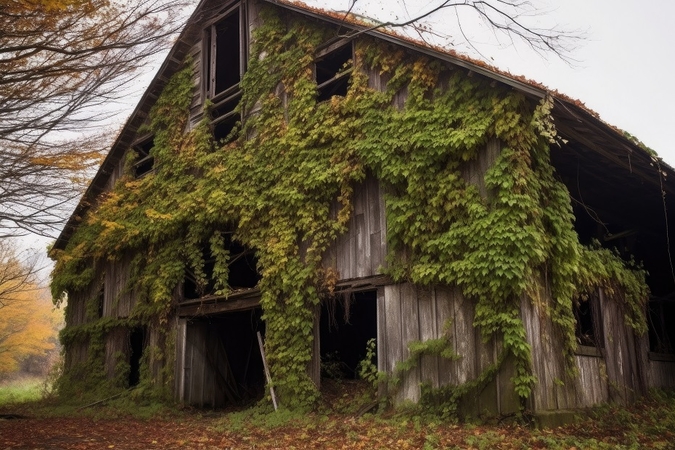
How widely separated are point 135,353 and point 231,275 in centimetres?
386

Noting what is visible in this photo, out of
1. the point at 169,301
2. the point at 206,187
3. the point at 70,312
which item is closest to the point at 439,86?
the point at 206,187

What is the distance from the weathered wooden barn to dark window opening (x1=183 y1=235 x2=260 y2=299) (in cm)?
6

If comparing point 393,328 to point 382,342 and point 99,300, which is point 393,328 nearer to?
point 382,342

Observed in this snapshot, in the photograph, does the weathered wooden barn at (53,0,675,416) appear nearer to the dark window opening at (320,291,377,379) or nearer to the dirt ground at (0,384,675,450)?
the dark window opening at (320,291,377,379)

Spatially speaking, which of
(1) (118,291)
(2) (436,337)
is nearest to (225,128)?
(1) (118,291)

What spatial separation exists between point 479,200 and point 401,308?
2.36 metres

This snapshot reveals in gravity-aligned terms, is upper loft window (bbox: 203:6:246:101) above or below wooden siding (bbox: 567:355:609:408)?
above

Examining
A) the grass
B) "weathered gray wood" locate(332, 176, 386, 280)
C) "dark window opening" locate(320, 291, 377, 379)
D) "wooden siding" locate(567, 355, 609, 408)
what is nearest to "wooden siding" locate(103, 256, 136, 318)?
"dark window opening" locate(320, 291, 377, 379)

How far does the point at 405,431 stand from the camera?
941 centimetres

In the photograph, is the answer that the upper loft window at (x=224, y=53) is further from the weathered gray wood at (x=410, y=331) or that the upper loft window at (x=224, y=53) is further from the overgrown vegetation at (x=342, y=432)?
the overgrown vegetation at (x=342, y=432)

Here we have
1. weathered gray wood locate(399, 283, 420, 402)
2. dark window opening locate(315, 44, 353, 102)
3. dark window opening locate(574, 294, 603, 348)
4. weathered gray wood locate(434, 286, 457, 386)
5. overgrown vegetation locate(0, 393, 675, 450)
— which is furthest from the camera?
dark window opening locate(315, 44, 353, 102)

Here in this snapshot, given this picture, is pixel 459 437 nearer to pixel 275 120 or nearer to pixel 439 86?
pixel 439 86

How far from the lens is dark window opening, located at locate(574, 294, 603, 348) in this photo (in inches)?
436

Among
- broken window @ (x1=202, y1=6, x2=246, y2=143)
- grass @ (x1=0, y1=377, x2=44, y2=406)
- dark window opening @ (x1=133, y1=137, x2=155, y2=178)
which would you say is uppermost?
broken window @ (x1=202, y1=6, x2=246, y2=143)
